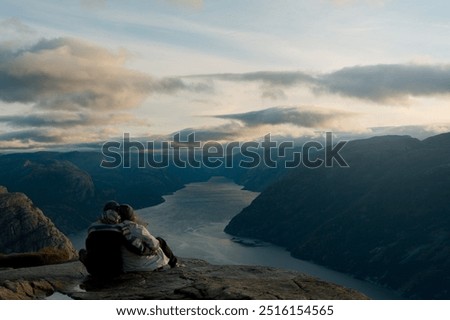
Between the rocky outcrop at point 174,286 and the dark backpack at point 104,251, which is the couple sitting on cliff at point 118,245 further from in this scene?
the rocky outcrop at point 174,286

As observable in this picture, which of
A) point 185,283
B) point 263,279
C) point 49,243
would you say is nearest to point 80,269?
point 185,283

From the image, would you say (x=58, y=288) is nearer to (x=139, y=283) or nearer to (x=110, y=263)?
(x=110, y=263)

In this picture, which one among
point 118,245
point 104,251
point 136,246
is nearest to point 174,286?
point 136,246

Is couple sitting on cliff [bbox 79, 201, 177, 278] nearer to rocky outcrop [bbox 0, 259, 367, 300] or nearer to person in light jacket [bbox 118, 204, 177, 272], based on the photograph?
person in light jacket [bbox 118, 204, 177, 272]

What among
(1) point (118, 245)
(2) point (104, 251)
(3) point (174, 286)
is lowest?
(3) point (174, 286)

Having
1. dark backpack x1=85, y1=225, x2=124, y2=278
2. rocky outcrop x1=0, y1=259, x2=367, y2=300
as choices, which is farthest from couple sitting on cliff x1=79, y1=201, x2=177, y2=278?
rocky outcrop x1=0, y1=259, x2=367, y2=300

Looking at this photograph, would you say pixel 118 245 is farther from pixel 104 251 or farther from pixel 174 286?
pixel 174 286
